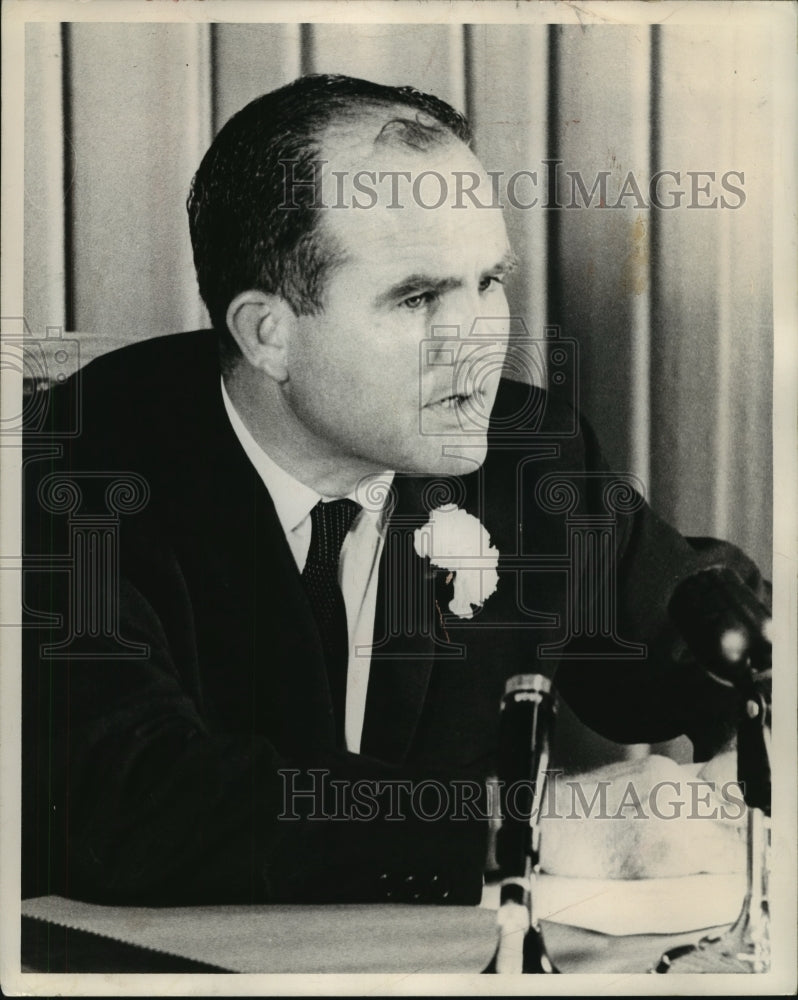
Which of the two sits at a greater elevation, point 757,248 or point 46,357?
point 757,248

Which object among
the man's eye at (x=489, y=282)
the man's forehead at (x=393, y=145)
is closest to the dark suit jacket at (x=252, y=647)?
the man's eye at (x=489, y=282)

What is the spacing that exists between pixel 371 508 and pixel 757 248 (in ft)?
1.98

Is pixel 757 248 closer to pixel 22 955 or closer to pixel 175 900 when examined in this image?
pixel 175 900

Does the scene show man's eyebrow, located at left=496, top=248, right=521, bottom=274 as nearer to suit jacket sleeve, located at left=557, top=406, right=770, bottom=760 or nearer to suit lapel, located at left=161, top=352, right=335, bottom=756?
suit jacket sleeve, located at left=557, top=406, right=770, bottom=760

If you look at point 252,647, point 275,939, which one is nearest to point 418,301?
point 252,647

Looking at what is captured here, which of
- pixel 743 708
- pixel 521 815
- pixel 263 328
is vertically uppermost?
pixel 263 328

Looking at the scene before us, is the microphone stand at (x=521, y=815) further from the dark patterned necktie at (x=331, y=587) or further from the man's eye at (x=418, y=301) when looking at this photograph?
the man's eye at (x=418, y=301)

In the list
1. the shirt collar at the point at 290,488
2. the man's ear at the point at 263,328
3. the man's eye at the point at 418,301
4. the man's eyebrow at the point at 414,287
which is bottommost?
the shirt collar at the point at 290,488

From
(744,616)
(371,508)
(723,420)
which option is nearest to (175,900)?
(371,508)

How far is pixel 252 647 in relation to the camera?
1.33 meters

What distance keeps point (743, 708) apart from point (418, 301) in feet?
2.19

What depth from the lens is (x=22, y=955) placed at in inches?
53.6

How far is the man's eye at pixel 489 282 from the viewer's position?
134 centimetres

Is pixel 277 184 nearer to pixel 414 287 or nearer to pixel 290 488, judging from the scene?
pixel 414 287
